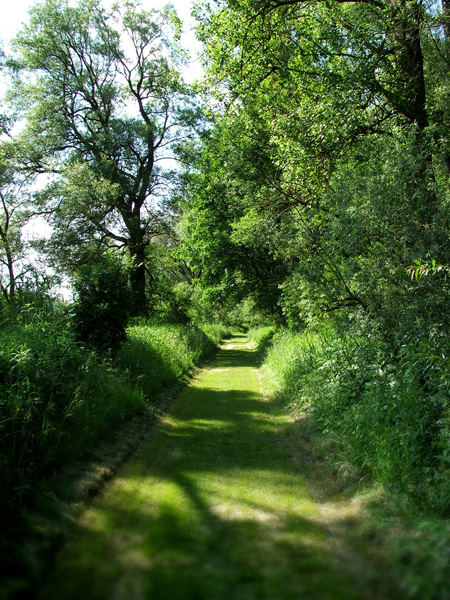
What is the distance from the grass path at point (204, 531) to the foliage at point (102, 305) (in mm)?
2764

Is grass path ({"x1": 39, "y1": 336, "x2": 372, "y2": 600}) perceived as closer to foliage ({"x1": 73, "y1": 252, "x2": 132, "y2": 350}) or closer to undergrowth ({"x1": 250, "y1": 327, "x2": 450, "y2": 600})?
undergrowth ({"x1": 250, "y1": 327, "x2": 450, "y2": 600})

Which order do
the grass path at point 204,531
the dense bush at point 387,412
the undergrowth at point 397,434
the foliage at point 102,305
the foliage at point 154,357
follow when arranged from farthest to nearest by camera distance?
the foliage at point 154,357
the foliage at point 102,305
the dense bush at point 387,412
the undergrowth at point 397,434
the grass path at point 204,531

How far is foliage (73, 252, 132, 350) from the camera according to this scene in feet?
28.2

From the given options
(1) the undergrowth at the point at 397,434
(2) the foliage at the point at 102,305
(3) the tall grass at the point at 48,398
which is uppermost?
(2) the foliage at the point at 102,305

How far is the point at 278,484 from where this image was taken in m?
4.57

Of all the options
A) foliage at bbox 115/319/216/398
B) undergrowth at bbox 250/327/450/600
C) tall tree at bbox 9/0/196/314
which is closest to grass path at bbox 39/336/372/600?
undergrowth at bbox 250/327/450/600

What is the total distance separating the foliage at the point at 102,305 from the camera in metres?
8.61

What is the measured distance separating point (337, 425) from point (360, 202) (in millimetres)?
3676

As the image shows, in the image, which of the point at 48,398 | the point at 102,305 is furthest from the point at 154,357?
the point at 48,398

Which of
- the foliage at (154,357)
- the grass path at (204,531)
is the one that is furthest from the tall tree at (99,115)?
the grass path at (204,531)

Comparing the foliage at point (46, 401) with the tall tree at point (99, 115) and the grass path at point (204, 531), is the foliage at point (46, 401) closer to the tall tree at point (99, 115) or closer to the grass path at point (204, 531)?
the grass path at point (204, 531)

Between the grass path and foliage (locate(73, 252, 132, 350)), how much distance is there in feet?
9.07

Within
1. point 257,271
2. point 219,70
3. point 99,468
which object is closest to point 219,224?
point 257,271

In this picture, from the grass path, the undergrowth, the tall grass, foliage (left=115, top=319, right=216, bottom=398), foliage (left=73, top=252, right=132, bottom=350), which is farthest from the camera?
foliage (left=115, top=319, right=216, bottom=398)
